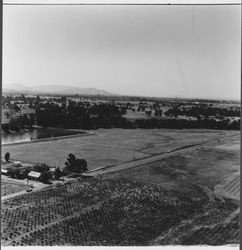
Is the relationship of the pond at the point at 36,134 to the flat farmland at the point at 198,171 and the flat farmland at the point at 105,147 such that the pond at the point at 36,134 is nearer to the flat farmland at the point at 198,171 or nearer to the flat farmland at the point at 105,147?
the flat farmland at the point at 105,147

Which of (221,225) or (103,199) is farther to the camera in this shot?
(103,199)

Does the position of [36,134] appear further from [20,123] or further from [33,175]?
[33,175]

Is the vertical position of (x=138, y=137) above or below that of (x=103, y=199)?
above

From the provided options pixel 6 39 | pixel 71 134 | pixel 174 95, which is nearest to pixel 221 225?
pixel 174 95

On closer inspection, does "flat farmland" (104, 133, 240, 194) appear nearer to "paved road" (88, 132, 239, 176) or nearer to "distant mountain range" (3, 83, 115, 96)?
"paved road" (88, 132, 239, 176)

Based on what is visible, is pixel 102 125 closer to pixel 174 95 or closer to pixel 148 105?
pixel 148 105

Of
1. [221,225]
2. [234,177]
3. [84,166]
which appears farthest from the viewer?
[234,177]

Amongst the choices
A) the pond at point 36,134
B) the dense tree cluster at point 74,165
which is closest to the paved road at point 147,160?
the dense tree cluster at point 74,165
